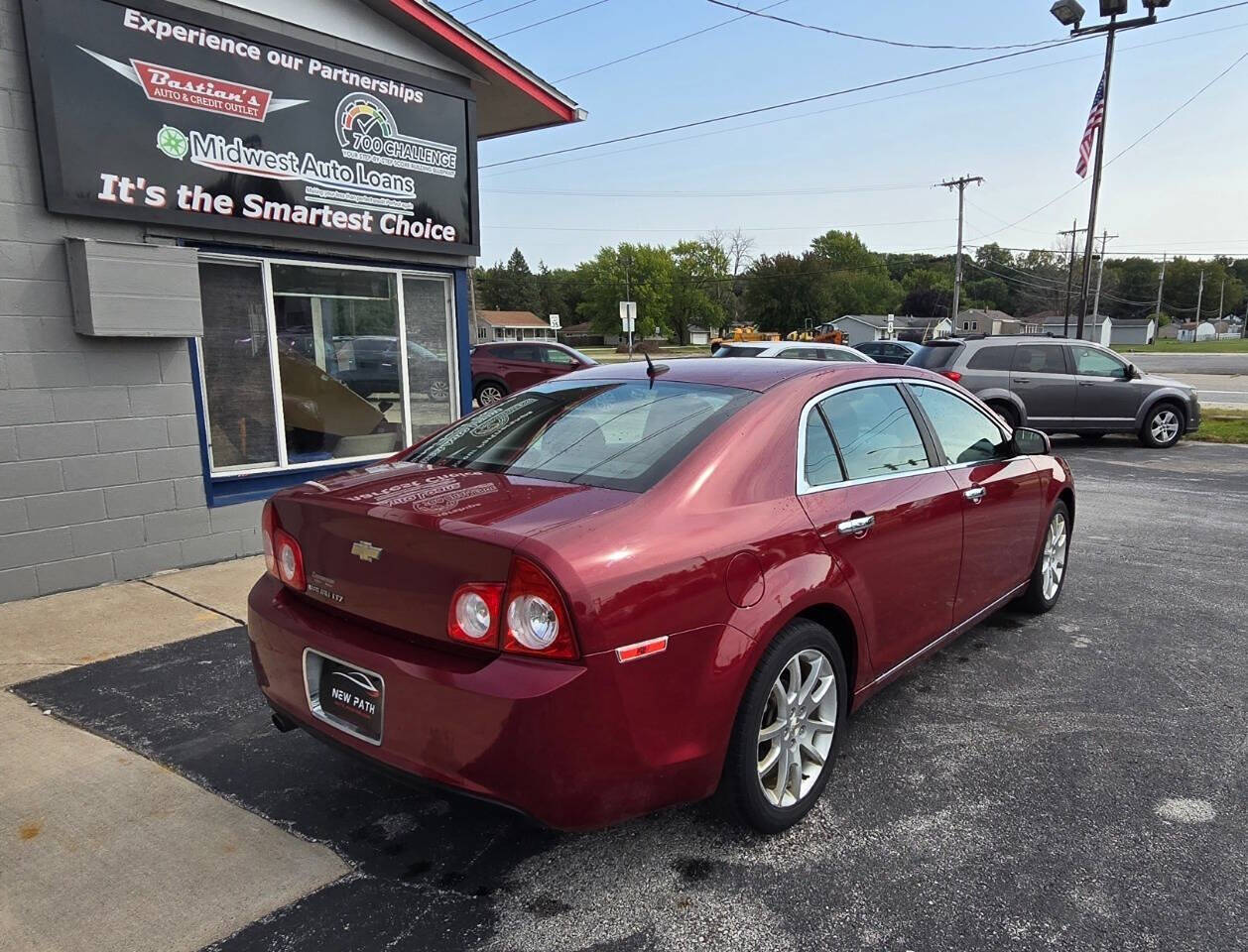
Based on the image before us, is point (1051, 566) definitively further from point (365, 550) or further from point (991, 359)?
point (991, 359)

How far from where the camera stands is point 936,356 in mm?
12961

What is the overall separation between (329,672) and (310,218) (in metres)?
4.87

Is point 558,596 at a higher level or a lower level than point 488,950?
higher

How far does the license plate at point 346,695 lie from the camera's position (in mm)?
2404

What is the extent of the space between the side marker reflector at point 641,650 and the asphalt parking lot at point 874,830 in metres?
0.23

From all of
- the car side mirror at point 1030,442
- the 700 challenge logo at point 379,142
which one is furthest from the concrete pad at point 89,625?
the car side mirror at point 1030,442

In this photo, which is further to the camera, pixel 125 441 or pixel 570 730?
pixel 125 441

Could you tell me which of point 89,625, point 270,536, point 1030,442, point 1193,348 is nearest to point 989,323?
point 1193,348

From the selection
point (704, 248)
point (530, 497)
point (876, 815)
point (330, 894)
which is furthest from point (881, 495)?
point (704, 248)

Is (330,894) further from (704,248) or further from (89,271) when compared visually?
(704,248)

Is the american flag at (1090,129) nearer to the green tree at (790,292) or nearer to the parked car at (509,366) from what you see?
the parked car at (509,366)

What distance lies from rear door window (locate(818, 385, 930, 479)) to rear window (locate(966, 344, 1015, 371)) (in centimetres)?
988

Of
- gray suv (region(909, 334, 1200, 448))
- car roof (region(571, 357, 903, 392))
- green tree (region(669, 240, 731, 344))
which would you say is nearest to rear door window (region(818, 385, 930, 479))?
car roof (region(571, 357, 903, 392))

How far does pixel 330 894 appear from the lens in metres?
2.45
